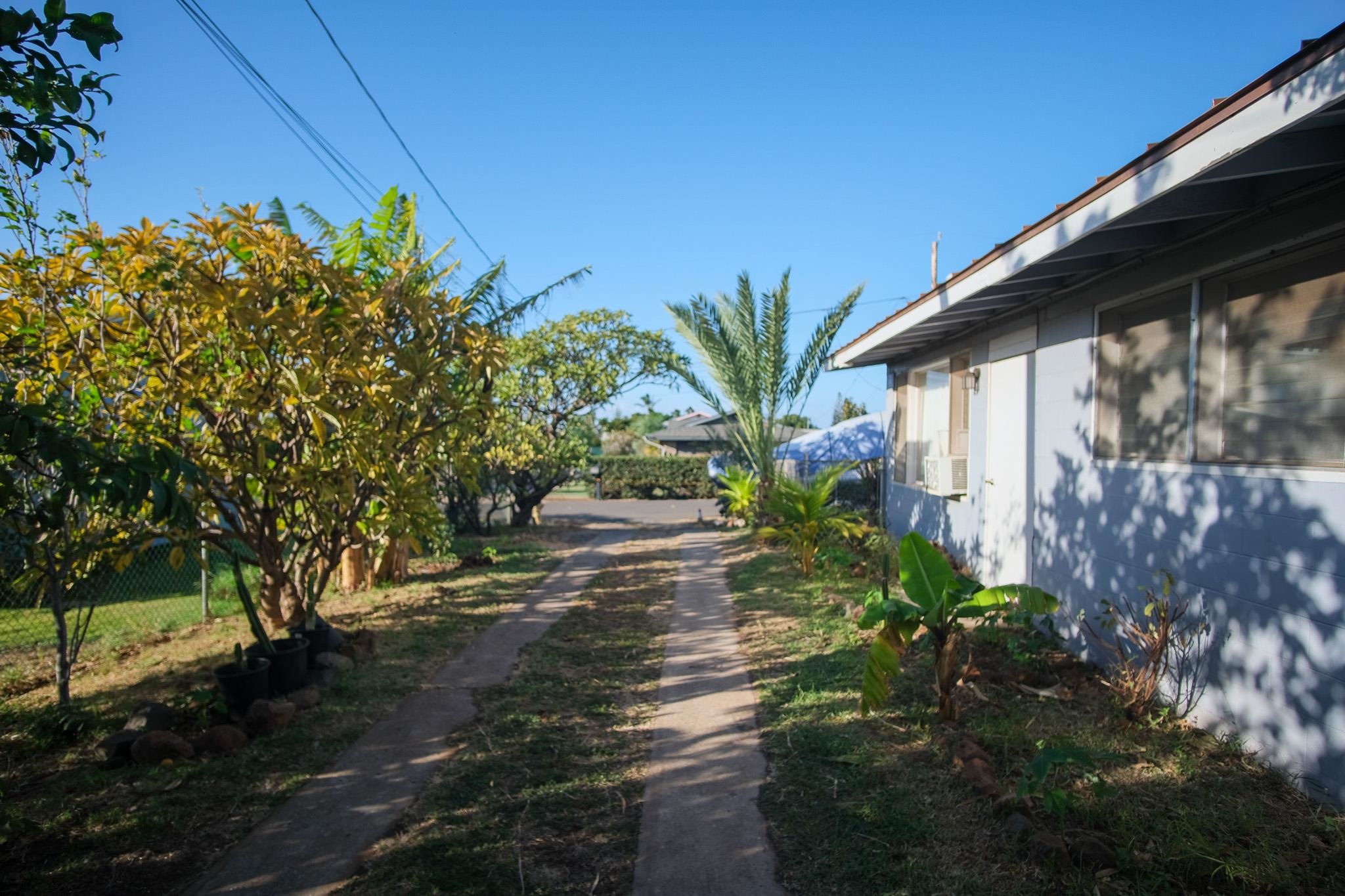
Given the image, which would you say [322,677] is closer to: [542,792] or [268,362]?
[268,362]

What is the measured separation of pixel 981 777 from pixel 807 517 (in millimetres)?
6401

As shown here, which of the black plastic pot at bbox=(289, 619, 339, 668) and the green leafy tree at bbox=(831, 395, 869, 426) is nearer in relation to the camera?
the black plastic pot at bbox=(289, 619, 339, 668)

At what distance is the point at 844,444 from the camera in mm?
17672

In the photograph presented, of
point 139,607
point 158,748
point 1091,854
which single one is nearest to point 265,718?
point 158,748

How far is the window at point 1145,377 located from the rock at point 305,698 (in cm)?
580

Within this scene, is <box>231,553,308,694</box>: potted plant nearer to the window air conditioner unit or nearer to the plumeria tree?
the plumeria tree

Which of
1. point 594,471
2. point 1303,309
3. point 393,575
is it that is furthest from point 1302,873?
point 594,471

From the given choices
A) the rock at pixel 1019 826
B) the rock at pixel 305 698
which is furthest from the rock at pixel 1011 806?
the rock at pixel 305 698

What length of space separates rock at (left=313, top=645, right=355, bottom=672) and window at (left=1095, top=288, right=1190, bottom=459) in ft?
19.5

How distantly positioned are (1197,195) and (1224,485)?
156 cm

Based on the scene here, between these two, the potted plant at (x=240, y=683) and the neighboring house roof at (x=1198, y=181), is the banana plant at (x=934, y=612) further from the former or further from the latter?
the potted plant at (x=240, y=683)

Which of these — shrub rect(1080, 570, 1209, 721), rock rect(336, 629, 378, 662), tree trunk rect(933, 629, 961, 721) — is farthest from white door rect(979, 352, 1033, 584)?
rock rect(336, 629, 378, 662)

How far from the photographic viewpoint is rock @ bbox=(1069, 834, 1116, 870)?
3146mm

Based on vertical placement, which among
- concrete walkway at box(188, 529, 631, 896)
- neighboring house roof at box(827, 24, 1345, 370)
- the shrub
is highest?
neighboring house roof at box(827, 24, 1345, 370)
